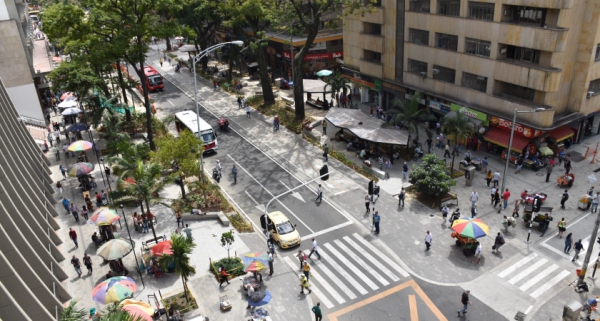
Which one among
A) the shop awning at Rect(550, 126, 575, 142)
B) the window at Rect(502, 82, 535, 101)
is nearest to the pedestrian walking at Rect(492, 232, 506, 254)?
the shop awning at Rect(550, 126, 575, 142)

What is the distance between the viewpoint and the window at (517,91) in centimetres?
3909

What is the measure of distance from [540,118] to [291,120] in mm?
24831

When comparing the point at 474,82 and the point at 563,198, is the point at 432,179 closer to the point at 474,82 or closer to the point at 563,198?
the point at 563,198

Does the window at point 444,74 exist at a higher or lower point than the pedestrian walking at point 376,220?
higher

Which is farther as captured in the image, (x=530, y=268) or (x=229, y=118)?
(x=229, y=118)

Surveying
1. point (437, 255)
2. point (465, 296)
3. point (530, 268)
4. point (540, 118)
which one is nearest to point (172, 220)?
point (437, 255)

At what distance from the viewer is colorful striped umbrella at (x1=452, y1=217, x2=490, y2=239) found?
92.9 feet

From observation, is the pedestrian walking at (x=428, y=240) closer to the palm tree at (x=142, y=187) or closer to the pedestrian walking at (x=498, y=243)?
the pedestrian walking at (x=498, y=243)

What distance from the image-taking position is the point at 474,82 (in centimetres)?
4278

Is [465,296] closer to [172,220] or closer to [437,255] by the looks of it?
[437,255]

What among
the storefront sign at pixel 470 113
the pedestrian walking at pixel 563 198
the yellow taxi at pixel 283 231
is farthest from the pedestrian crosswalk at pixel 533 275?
the storefront sign at pixel 470 113

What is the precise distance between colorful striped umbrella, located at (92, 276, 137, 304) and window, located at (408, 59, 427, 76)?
35.3 meters

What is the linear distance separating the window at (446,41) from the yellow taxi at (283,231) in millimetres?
23841

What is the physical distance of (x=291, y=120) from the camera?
172 feet
